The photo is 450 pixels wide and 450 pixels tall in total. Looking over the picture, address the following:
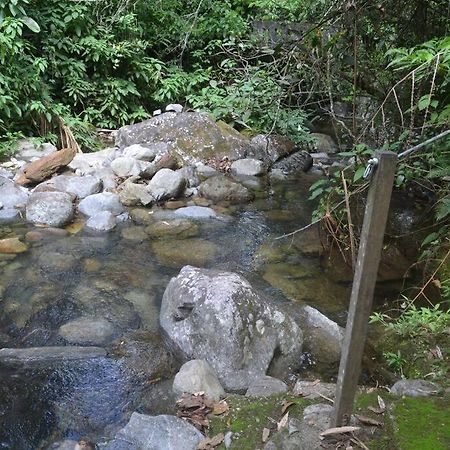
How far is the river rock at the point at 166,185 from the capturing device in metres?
6.71

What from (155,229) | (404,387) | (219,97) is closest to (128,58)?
(219,97)

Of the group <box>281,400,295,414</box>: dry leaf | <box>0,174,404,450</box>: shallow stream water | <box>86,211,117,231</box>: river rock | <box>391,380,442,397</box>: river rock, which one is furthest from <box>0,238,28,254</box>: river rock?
<box>391,380,442,397</box>: river rock

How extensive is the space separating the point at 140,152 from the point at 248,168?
175 centimetres

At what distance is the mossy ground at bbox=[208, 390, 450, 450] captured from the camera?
212 cm

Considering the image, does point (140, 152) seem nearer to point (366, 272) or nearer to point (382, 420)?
point (382, 420)

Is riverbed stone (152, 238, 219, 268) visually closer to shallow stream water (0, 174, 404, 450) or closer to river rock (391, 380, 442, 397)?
shallow stream water (0, 174, 404, 450)

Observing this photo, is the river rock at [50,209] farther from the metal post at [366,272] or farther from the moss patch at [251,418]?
the metal post at [366,272]

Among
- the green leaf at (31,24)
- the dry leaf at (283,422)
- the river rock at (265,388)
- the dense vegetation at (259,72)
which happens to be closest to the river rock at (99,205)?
the dense vegetation at (259,72)

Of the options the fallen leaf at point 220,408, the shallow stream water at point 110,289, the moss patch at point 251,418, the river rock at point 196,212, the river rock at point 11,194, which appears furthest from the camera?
the river rock at point 196,212

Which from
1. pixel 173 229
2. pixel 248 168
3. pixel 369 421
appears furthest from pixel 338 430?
pixel 248 168

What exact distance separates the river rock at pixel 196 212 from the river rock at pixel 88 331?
2.48 m

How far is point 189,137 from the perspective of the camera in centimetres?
851

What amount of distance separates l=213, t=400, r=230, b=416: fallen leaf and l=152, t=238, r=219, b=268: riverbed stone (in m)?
2.41

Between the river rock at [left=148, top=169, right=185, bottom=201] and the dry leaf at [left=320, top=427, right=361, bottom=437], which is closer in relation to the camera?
the dry leaf at [left=320, top=427, right=361, bottom=437]
